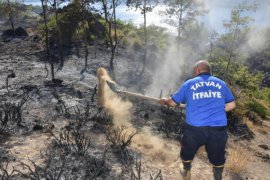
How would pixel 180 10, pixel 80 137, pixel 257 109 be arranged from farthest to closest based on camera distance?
pixel 180 10
pixel 257 109
pixel 80 137

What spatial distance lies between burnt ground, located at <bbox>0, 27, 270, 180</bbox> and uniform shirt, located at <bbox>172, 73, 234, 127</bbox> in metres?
1.24

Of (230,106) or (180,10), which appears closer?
(230,106)

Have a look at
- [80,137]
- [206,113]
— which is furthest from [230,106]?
[80,137]

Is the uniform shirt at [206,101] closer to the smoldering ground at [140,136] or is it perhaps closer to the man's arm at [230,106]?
the man's arm at [230,106]

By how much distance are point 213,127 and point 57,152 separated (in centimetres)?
319

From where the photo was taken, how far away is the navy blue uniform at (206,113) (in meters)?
4.96

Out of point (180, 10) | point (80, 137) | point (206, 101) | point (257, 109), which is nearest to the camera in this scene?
point (206, 101)

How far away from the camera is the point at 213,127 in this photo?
496 centimetres

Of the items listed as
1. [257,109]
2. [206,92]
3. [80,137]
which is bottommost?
[257,109]

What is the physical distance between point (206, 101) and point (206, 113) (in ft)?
0.60

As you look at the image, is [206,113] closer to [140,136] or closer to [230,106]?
[230,106]

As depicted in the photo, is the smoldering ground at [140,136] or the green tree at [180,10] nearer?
the smoldering ground at [140,136]

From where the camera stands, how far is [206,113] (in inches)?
195

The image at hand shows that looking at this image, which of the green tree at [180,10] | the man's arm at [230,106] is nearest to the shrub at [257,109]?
the man's arm at [230,106]
